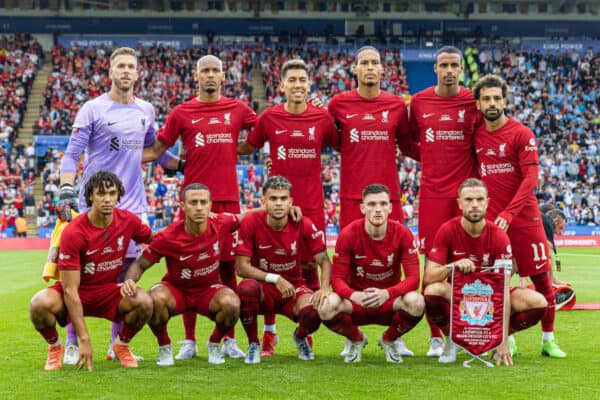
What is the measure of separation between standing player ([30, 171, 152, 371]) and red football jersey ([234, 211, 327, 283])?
3.02 ft

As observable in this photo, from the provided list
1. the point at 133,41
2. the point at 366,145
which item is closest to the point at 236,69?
the point at 133,41

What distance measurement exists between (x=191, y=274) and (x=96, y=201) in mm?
1023

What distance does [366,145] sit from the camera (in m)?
7.73

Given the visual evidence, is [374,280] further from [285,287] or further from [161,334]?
[161,334]

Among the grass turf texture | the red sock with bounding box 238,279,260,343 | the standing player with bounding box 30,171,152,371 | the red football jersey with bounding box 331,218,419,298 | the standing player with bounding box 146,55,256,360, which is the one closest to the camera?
the grass turf texture

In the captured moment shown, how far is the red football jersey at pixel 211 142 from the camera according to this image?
7.65 m

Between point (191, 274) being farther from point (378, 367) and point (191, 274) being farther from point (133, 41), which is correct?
point (133, 41)

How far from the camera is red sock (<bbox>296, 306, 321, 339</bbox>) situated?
690 cm

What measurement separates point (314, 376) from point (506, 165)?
8.57ft

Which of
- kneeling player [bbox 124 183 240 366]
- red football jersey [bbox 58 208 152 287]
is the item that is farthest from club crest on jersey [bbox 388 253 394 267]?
red football jersey [bbox 58 208 152 287]

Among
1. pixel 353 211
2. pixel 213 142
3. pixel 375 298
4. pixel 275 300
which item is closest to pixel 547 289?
pixel 375 298

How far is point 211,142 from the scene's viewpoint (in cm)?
766

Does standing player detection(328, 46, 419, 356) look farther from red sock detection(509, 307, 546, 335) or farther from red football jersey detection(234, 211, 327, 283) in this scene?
red sock detection(509, 307, 546, 335)

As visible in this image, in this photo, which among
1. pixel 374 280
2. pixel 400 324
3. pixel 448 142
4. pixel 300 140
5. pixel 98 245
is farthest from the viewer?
pixel 300 140
